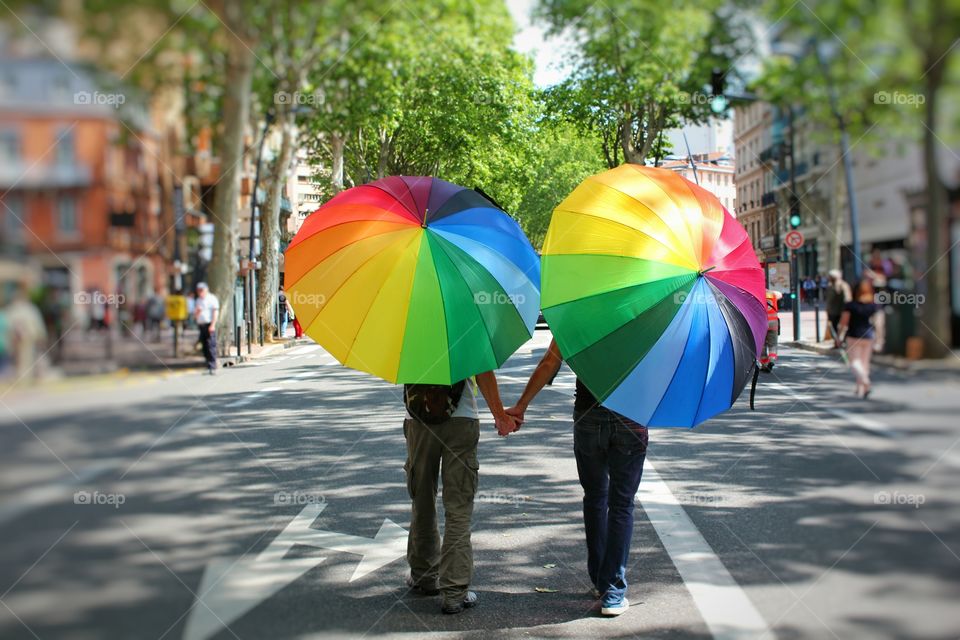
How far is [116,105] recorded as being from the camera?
1.30 m

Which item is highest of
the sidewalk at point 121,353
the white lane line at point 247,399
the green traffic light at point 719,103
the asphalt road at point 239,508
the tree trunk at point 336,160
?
the green traffic light at point 719,103

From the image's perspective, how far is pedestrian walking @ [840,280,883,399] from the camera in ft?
5.27

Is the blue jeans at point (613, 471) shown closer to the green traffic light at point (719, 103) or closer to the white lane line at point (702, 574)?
the white lane line at point (702, 574)

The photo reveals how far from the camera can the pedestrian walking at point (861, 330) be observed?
1605 mm

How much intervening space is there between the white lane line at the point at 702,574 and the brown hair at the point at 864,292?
1416mm

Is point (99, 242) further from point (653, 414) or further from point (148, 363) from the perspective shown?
point (653, 414)

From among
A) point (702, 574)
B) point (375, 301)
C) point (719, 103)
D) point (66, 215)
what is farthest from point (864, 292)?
point (702, 574)

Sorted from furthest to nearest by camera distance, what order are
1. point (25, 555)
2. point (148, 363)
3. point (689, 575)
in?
point (689, 575), point (148, 363), point (25, 555)

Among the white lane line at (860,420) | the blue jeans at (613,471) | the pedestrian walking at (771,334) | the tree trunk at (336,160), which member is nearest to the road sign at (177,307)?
the tree trunk at (336,160)

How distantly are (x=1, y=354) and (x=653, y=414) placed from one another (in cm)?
221

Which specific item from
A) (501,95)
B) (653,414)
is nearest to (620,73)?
(501,95)

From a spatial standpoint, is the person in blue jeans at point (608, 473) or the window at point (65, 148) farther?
the person in blue jeans at point (608, 473)

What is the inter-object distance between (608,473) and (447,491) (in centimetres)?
78

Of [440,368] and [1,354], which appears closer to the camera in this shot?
[1,354]
